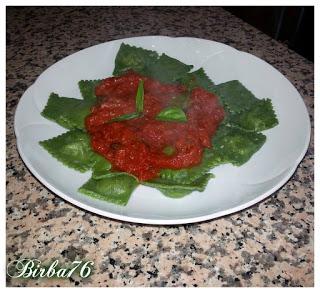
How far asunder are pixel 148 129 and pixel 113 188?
74cm

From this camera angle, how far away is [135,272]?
277cm

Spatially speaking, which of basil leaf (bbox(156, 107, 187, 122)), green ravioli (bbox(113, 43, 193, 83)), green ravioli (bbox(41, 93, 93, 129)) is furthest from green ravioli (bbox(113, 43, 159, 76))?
basil leaf (bbox(156, 107, 187, 122))

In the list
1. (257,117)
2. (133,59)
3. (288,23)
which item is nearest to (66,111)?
(133,59)

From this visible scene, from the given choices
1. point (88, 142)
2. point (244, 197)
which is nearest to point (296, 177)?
point (244, 197)

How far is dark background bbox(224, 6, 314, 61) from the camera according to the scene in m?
8.14

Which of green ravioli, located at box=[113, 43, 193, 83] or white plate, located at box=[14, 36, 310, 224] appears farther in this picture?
green ravioli, located at box=[113, 43, 193, 83]

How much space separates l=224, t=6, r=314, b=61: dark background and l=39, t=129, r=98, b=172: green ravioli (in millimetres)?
5783

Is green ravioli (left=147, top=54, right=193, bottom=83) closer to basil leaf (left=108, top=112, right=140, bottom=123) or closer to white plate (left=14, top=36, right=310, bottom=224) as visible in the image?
white plate (left=14, top=36, right=310, bottom=224)

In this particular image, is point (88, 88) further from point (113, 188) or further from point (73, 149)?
point (113, 188)

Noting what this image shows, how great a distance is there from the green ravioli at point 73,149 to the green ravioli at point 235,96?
153 centimetres

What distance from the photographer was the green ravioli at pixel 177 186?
3053 millimetres

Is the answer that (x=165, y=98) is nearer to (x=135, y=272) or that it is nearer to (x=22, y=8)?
(x=135, y=272)

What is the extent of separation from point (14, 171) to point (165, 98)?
5.38ft

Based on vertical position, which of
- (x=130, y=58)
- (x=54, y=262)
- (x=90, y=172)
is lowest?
(x=54, y=262)
